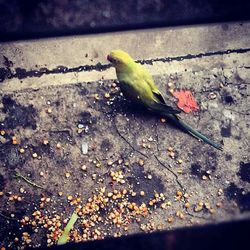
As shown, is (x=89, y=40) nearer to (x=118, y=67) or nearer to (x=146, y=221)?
(x=118, y=67)

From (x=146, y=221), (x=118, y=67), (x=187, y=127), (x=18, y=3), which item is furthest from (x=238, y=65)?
(x=18, y=3)

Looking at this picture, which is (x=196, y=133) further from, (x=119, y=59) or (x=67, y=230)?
(x=67, y=230)

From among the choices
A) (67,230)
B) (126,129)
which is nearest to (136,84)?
(126,129)

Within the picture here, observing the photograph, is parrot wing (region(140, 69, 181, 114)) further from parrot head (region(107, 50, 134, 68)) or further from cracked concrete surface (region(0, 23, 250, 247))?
cracked concrete surface (region(0, 23, 250, 247))

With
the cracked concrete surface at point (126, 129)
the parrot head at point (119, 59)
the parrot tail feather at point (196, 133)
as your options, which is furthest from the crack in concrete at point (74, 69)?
the parrot tail feather at point (196, 133)

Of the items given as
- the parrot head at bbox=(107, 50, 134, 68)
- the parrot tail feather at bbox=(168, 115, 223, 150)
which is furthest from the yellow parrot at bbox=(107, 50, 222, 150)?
the parrot tail feather at bbox=(168, 115, 223, 150)

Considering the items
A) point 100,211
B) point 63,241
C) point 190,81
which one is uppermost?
point 190,81
